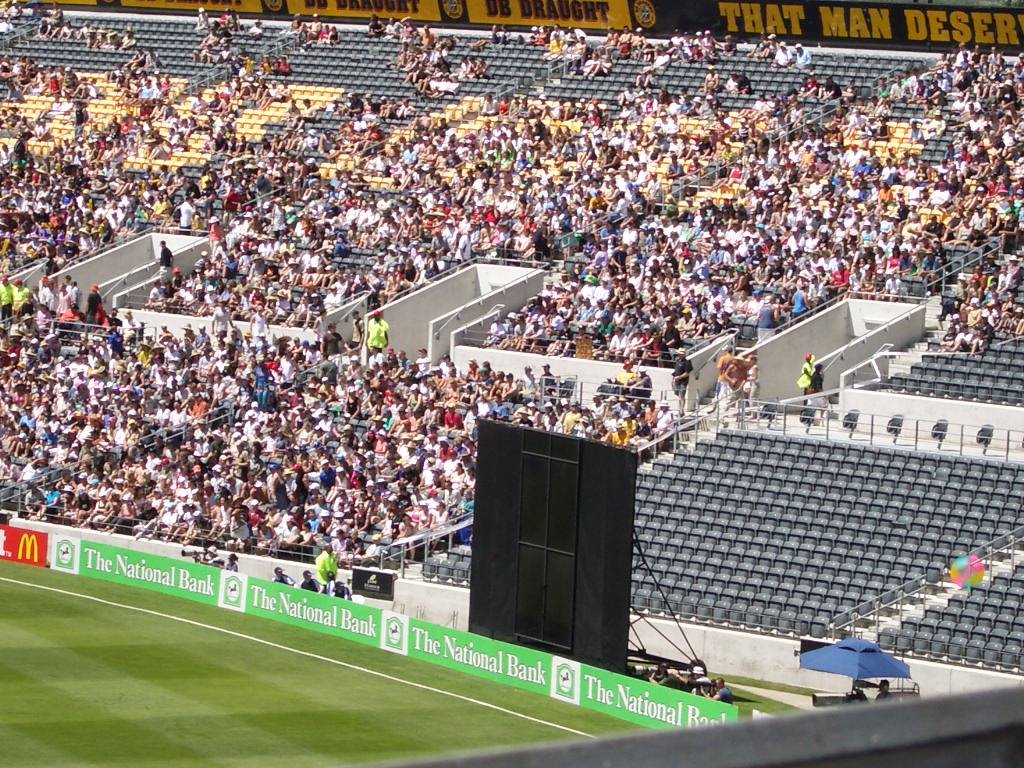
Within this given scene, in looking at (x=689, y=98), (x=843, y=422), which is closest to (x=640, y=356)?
(x=843, y=422)

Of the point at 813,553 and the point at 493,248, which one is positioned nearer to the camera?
the point at 813,553

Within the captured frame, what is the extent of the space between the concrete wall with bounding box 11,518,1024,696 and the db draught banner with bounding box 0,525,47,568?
12.1 ft

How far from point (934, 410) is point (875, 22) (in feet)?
47.7

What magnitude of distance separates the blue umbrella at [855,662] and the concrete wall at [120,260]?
21946 mm

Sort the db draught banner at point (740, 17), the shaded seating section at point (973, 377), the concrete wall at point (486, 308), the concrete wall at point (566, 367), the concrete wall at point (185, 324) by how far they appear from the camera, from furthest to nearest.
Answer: the db draught banner at point (740, 17) < the concrete wall at point (185, 324) < the concrete wall at point (486, 308) < the concrete wall at point (566, 367) < the shaded seating section at point (973, 377)

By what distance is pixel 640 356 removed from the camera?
3041 centimetres

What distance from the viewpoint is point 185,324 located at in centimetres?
3616

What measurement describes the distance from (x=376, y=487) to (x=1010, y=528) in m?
10.0

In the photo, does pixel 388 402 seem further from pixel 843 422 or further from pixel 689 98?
pixel 689 98

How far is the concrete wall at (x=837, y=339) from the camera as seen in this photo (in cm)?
2966

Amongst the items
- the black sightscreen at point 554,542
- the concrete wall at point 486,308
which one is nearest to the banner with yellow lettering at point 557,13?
the concrete wall at point 486,308

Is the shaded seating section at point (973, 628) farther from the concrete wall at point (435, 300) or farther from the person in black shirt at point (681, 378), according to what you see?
the concrete wall at point (435, 300)

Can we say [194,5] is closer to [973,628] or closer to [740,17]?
[740,17]

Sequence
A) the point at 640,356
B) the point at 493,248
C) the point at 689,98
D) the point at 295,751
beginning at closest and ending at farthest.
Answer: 1. the point at 295,751
2. the point at 640,356
3. the point at 493,248
4. the point at 689,98
